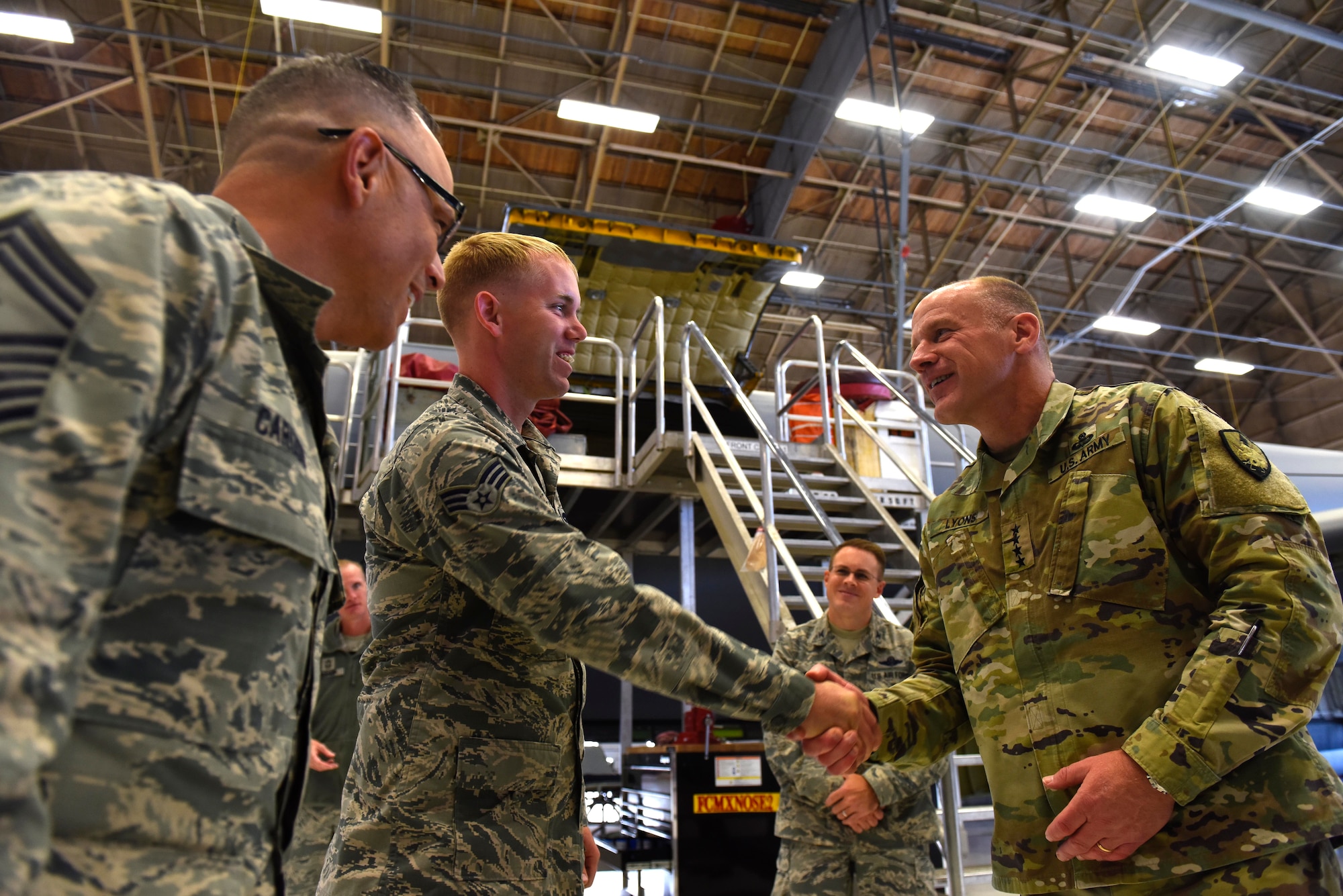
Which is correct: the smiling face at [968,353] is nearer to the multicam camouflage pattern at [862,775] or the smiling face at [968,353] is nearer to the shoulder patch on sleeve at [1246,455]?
the shoulder patch on sleeve at [1246,455]

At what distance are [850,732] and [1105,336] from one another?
66.6 feet

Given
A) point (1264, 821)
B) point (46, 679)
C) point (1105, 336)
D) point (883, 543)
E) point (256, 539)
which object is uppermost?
A: point (1105, 336)

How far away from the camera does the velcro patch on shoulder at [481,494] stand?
1.30m

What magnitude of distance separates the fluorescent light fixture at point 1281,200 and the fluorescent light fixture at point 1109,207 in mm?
1542

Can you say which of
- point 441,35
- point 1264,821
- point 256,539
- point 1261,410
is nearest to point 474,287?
point 256,539

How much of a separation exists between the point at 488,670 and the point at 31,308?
0.99 meters

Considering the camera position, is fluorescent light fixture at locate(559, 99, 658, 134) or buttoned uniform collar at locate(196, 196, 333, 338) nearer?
buttoned uniform collar at locate(196, 196, 333, 338)

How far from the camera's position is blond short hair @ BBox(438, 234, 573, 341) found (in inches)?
74.9

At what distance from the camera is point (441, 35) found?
37.3 ft

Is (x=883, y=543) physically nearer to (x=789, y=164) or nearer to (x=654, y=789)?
(x=654, y=789)

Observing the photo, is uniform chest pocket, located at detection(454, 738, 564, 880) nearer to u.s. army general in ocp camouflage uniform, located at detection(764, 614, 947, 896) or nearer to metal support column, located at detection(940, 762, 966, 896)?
u.s. army general in ocp camouflage uniform, located at detection(764, 614, 947, 896)

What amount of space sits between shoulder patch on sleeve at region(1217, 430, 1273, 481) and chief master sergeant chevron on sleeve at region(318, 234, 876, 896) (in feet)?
2.91

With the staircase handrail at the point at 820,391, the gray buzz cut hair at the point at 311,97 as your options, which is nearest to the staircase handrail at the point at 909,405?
the staircase handrail at the point at 820,391

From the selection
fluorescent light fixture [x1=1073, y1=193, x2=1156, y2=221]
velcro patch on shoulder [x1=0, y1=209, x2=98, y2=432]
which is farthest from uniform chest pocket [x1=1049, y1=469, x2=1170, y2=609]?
fluorescent light fixture [x1=1073, y1=193, x2=1156, y2=221]
